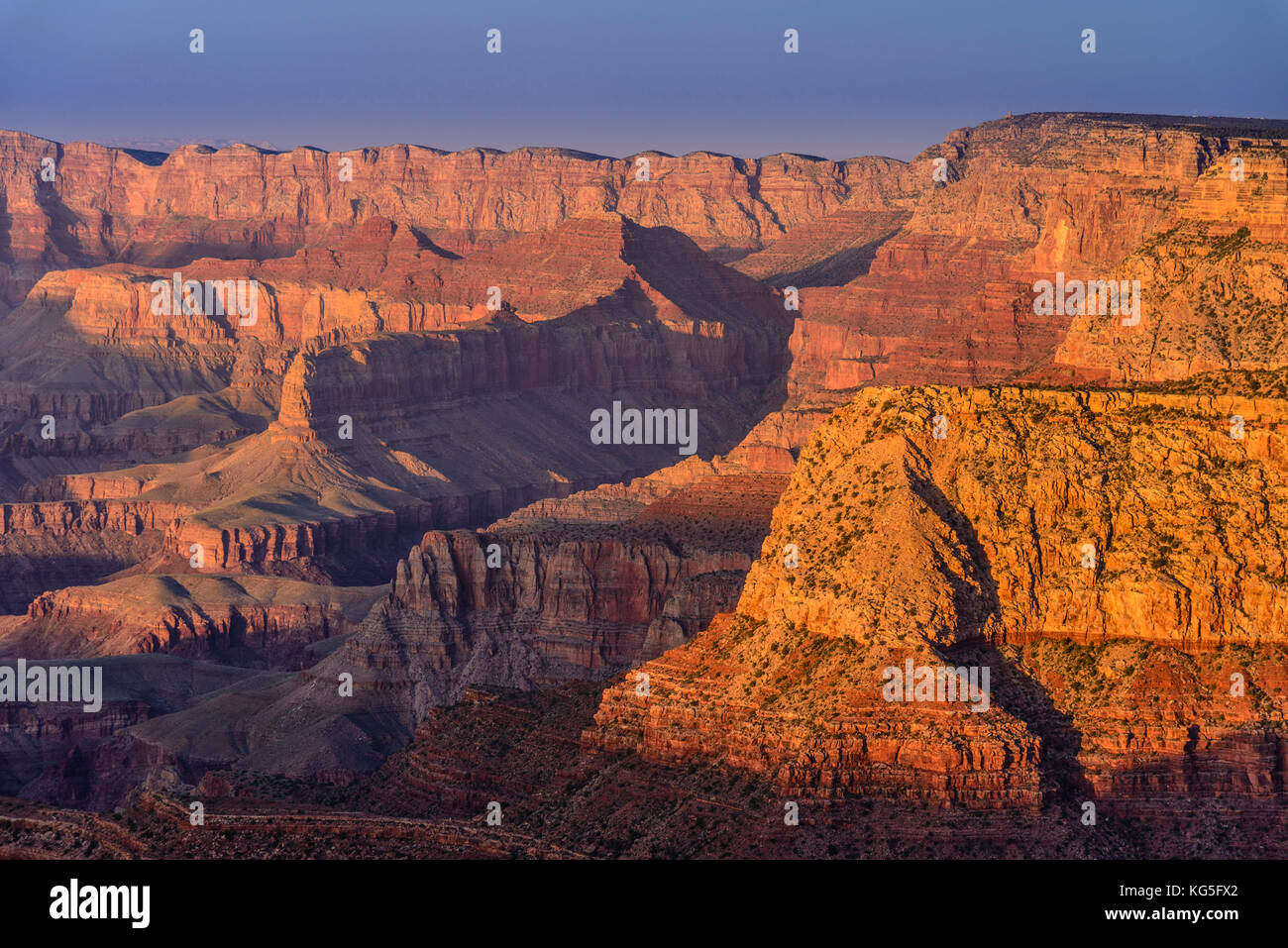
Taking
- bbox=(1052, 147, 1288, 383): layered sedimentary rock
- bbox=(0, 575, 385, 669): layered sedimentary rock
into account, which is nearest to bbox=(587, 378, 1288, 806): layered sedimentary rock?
bbox=(1052, 147, 1288, 383): layered sedimentary rock

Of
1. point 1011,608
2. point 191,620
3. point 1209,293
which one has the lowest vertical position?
point 191,620

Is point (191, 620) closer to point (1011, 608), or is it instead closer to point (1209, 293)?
point (1209, 293)

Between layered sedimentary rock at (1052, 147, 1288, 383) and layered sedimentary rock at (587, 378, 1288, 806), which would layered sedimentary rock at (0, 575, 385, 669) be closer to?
layered sedimentary rock at (1052, 147, 1288, 383)

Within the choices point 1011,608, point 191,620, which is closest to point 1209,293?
point 1011,608

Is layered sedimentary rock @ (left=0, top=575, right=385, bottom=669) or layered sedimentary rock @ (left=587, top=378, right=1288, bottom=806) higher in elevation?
layered sedimentary rock @ (left=587, top=378, right=1288, bottom=806)

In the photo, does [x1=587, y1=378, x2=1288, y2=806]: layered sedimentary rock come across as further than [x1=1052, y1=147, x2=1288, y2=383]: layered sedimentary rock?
No

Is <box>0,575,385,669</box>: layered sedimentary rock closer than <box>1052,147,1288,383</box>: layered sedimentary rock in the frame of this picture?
No

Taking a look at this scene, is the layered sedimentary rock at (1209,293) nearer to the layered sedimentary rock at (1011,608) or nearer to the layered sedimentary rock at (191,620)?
the layered sedimentary rock at (1011,608)

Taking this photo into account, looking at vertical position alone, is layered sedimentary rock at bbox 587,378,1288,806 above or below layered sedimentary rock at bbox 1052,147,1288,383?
below

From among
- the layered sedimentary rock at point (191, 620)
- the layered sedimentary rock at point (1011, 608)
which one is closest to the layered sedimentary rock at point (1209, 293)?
the layered sedimentary rock at point (1011, 608)

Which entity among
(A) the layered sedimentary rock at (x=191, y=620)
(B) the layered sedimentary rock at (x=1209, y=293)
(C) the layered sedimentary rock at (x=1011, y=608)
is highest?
(B) the layered sedimentary rock at (x=1209, y=293)

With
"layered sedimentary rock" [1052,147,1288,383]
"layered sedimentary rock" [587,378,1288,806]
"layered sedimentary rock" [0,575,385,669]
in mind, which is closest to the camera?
"layered sedimentary rock" [587,378,1288,806]

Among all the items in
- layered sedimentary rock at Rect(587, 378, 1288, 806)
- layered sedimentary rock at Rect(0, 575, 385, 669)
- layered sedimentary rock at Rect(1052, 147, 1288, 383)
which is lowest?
layered sedimentary rock at Rect(0, 575, 385, 669)

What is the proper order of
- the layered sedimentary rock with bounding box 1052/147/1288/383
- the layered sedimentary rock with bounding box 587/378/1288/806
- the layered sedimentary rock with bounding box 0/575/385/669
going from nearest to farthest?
the layered sedimentary rock with bounding box 587/378/1288/806 < the layered sedimentary rock with bounding box 1052/147/1288/383 < the layered sedimentary rock with bounding box 0/575/385/669
